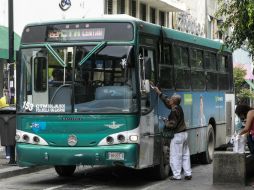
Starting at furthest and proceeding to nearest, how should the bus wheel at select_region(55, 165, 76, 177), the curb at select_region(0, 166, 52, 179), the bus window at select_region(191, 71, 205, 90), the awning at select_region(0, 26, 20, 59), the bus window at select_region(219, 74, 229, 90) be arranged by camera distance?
the awning at select_region(0, 26, 20, 59) → the bus window at select_region(219, 74, 229, 90) → the bus window at select_region(191, 71, 205, 90) → the bus wheel at select_region(55, 165, 76, 177) → the curb at select_region(0, 166, 52, 179)

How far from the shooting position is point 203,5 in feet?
151

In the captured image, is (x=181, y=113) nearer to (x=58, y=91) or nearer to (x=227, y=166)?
(x=227, y=166)

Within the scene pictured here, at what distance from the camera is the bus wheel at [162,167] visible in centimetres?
1255

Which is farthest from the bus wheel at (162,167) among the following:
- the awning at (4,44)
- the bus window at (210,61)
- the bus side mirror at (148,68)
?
the awning at (4,44)

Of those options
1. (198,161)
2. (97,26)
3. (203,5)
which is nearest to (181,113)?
(97,26)

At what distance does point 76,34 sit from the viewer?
38.4 feet

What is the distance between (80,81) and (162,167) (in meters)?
2.60

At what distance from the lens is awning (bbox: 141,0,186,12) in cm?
3567

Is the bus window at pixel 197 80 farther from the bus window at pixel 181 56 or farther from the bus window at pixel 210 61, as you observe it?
the bus window at pixel 210 61

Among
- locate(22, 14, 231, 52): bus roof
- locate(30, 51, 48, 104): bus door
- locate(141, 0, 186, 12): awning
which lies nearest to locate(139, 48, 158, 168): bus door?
locate(22, 14, 231, 52): bus roof

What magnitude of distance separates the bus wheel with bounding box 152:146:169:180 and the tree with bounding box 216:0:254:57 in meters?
2.95

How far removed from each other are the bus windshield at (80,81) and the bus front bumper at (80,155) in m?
0.68

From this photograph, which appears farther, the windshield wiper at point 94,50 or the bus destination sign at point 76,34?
the bus destination sign at point 76,34

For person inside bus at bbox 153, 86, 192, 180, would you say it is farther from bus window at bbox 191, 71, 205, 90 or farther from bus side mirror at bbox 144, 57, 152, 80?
bus window at bbox 191, 71, 205, 90
